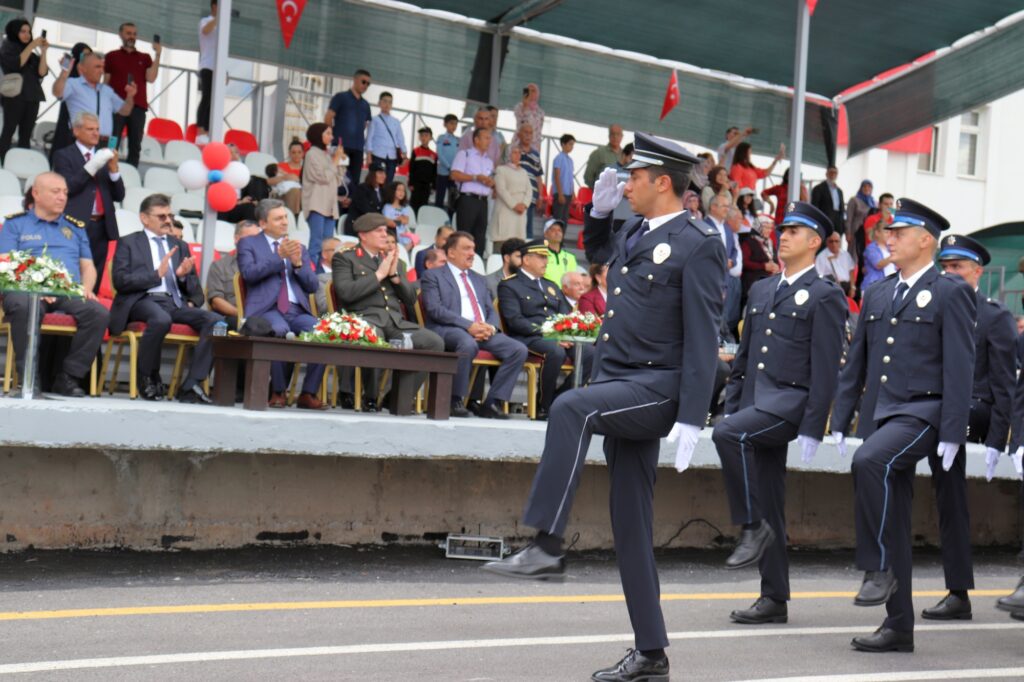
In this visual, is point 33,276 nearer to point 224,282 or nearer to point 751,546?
point 224,282

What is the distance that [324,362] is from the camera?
872 centimetres

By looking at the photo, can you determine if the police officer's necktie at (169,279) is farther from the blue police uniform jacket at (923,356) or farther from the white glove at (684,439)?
the white glove at (684,439)

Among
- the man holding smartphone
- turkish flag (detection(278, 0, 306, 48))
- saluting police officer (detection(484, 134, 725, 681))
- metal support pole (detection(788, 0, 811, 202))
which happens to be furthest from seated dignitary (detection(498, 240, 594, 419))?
the man holding smartphone

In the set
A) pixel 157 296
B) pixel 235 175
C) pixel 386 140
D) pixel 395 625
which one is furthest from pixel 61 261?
pixel 386 140

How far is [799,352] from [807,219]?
798mm

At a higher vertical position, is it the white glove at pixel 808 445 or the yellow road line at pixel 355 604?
the white glove at pixel 808 445

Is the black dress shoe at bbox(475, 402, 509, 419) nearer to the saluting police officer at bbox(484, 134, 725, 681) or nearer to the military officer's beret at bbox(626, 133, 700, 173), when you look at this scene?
the saluting police officer at bbox(484, 134, 725, 681)

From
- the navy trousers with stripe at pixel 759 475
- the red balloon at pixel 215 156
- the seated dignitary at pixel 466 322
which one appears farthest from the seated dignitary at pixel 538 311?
the navy trousers with stripe at pixel 759 475

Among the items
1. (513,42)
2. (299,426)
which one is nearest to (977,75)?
(513,42)

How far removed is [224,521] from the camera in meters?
8.38

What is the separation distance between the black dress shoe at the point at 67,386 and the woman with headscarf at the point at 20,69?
6451mm

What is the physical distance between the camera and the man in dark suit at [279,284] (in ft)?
31.3

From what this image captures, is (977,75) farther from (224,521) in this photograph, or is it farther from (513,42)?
(224,521)

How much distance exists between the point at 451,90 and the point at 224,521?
10735mm
